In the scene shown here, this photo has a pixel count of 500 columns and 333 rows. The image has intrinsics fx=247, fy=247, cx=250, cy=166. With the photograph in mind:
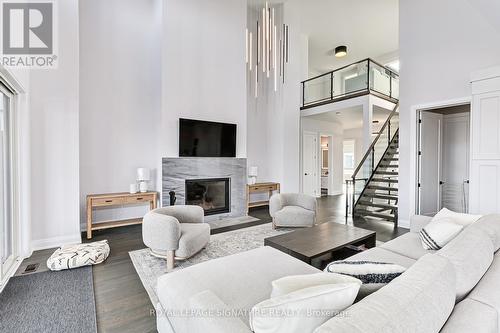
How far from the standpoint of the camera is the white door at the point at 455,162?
526 centimetres

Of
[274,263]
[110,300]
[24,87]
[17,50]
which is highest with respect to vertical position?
[17,50]

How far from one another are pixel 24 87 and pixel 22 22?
92 centimetres

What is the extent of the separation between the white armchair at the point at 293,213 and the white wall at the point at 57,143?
10.6ft

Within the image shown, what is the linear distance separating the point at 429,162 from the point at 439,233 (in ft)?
10.9

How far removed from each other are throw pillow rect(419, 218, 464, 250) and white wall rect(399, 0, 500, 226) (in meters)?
2.70

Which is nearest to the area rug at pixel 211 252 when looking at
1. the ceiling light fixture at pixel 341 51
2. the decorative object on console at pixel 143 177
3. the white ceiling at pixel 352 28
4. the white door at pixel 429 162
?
the decorative object on console at pixel 143 177

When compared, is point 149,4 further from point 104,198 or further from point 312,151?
point 312,151

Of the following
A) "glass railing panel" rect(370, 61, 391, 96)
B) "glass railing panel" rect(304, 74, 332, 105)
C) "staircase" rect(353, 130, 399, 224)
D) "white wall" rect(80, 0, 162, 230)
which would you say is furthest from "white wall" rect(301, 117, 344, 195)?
"white wall" rect(80, 0, 162, 230)

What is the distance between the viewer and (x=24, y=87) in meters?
3.28

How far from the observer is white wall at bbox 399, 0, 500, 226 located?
3.96 metres

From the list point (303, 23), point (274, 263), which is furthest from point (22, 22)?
point (303, 23)

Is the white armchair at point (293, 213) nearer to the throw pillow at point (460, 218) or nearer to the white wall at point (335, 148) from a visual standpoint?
the throw pillow at point (460, 218)

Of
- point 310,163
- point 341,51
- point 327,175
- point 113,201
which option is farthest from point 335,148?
point 113,201

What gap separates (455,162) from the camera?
5426 mm
